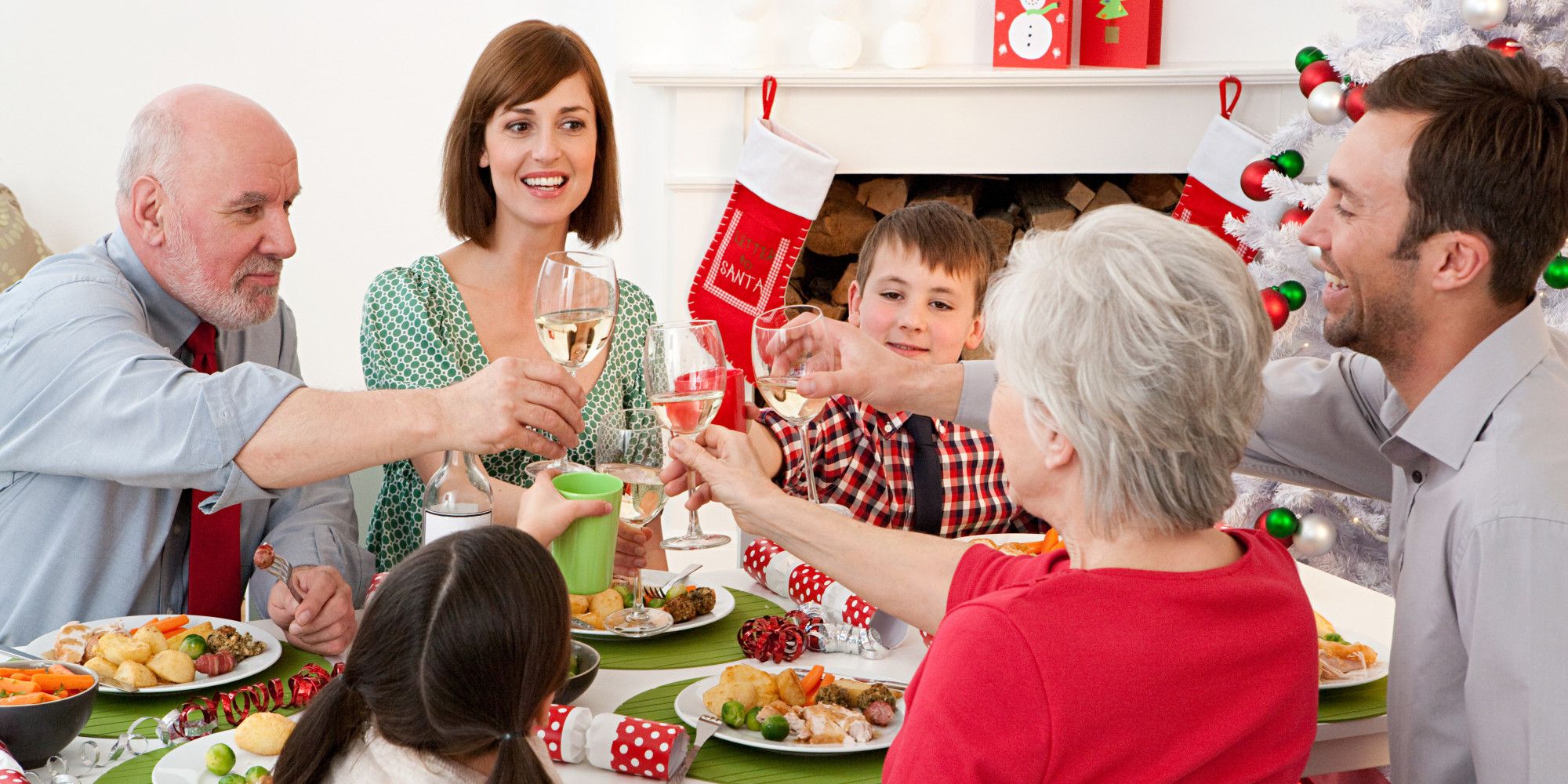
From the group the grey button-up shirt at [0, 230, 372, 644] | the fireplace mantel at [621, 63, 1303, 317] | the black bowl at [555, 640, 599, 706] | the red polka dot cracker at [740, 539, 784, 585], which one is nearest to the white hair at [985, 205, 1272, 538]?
the black bowl at [555, 640, 599, 706]

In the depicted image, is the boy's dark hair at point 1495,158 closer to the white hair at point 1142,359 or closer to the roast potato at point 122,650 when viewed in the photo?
the white hair at point 1142,359

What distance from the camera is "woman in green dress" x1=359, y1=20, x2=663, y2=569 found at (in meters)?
2.35

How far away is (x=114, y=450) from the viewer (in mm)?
1642

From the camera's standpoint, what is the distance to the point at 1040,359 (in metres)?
1.10

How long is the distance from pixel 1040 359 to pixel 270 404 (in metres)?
1.02

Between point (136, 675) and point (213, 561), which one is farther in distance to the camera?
point (213, 561)

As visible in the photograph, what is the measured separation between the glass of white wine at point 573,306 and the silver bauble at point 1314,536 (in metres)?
2.30

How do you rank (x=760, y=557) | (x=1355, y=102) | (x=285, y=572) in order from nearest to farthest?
(x=285, y=572), (x=760, y=557), (x=1355, y=102)

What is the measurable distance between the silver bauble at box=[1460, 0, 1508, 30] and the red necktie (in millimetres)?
2685

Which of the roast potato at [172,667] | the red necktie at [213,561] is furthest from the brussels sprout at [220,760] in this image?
the red necktie at [213,561]

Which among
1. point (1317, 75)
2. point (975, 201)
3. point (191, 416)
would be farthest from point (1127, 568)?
point (975, 201)

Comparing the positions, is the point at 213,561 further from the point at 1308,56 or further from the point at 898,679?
the point at 1308,56

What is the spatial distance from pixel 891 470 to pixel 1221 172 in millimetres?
1861

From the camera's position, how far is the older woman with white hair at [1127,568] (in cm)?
102
